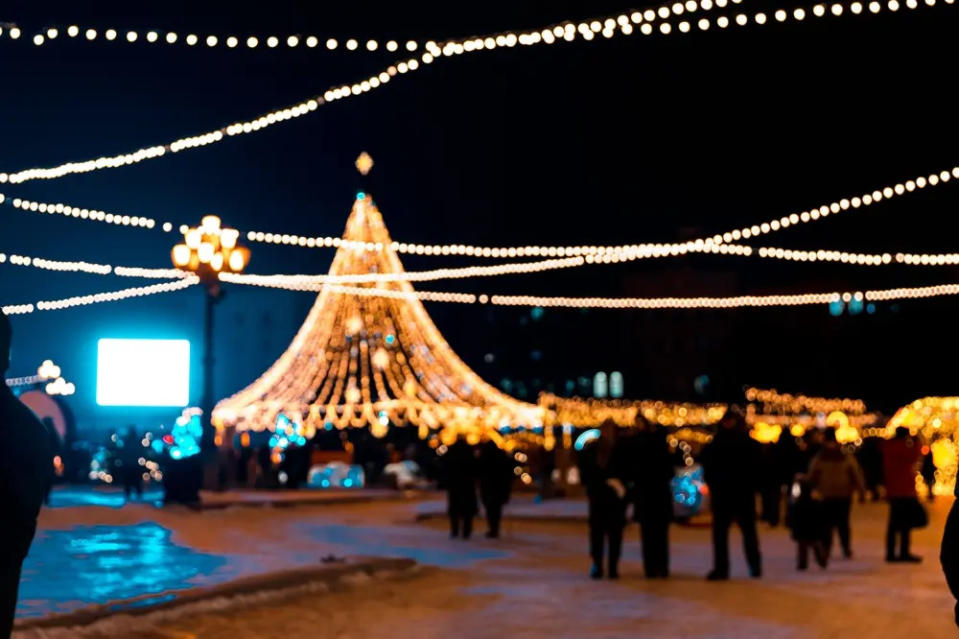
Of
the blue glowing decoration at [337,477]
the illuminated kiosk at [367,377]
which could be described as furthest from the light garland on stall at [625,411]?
the illuminated kiosk at [367,377]

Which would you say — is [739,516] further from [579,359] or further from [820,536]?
[579,359]

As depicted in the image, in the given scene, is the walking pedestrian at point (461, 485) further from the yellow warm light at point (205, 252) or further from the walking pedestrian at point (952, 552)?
the walking pedestrian at point (952, 552)

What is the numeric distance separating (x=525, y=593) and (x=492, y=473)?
10036mm

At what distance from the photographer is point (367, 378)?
45062mm

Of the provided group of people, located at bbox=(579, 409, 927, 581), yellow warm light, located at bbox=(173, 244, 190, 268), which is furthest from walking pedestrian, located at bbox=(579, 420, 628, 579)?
yellow warm light, located at bbox=(173, 244, 190, 268)

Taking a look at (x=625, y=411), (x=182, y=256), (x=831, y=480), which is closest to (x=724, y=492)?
(x=831, y=480)

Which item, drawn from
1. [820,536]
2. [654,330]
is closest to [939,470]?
[820,536]

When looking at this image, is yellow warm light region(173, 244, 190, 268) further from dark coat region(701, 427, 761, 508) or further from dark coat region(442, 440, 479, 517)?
dark coat region(701, 427, 761, 508)

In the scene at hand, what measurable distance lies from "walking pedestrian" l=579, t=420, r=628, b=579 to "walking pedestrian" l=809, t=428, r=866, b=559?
9.71 ft

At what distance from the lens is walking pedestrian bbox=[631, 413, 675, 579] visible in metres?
18.4

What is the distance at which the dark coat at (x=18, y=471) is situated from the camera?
663cm

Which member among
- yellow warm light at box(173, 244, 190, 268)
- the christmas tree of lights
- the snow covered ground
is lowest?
the snow covered ground

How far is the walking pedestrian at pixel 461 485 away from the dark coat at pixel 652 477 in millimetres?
7158

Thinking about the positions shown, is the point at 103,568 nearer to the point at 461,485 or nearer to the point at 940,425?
the point at 461,485
